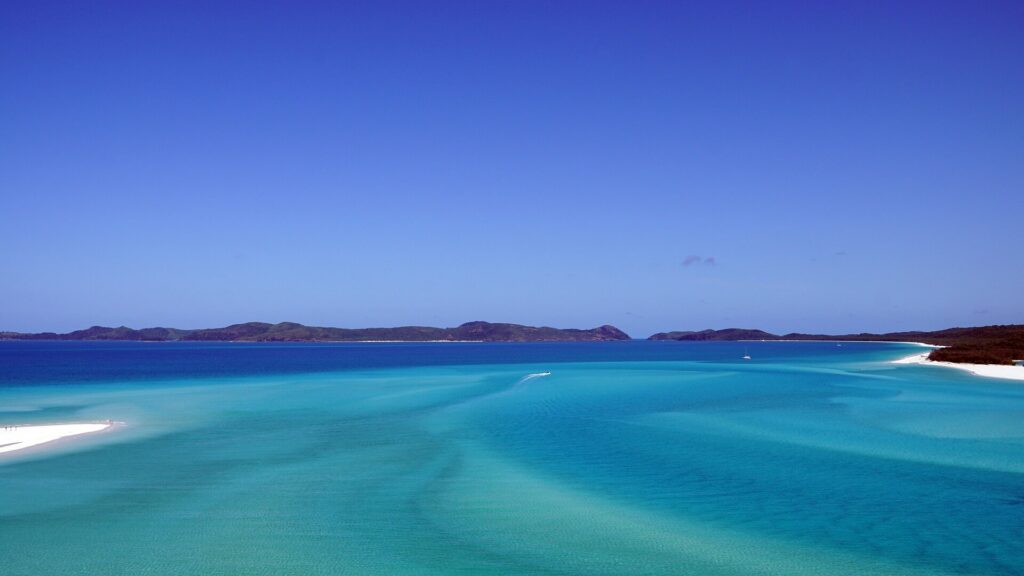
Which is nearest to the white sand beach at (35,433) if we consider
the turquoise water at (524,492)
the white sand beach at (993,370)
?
the turquoise water at (524,492)

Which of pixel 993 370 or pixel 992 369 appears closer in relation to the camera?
pixel 993 370

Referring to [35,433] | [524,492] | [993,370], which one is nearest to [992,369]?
[993,370]

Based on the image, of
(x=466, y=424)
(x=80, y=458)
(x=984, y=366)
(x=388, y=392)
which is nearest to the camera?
(x=80, y=458)

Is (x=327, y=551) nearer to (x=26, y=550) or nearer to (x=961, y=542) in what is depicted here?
(x=26, y=550)

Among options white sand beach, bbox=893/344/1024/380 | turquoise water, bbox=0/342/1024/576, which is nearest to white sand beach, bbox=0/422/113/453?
turquoise water, bbox=0/342/1024/576

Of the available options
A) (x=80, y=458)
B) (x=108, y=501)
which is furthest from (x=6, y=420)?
(x=108, y=501)

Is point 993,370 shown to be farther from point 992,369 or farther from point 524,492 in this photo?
point 524,492

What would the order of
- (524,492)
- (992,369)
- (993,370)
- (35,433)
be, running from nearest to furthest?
1. (524,492)
2. (35,433)
3. (993,370)
4. (992,369)
